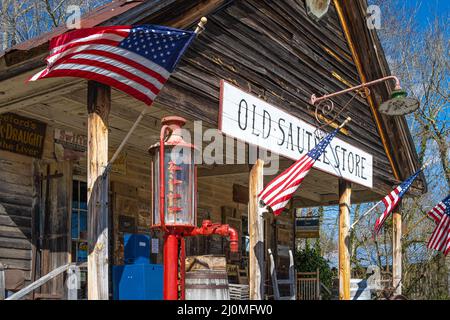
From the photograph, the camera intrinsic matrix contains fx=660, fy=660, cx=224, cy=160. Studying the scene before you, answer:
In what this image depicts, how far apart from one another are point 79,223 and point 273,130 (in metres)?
3.43

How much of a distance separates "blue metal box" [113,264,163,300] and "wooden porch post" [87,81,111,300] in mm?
2139

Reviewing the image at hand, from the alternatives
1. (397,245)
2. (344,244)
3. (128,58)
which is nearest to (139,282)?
(128,58)

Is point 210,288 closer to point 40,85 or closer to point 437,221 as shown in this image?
point 40,85

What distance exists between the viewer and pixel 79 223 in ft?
34.4

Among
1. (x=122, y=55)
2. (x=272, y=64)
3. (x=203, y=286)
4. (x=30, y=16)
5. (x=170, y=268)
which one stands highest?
(x=30, y=16)

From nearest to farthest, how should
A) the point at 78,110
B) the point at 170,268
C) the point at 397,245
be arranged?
the point at 170,268 → the point at 78,110 → the point at 397,245

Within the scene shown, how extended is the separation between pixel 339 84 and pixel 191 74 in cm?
464

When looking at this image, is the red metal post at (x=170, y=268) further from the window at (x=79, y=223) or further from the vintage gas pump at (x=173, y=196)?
the window at (x=79, y=223)

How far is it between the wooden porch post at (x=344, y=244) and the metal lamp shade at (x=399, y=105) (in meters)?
1.95

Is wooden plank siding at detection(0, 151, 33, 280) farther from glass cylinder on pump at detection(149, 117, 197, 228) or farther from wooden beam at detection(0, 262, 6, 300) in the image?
glass cylinder on pump at detection(149, 117, 197, 228)

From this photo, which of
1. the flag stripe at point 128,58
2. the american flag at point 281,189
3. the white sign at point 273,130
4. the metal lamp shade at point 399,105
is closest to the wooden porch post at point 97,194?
the flag stripe at point 128,58

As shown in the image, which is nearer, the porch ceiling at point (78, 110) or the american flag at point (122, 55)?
the american flag at point (122, 55)

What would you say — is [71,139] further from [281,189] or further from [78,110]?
[281,189]

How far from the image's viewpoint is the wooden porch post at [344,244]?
1207cm
